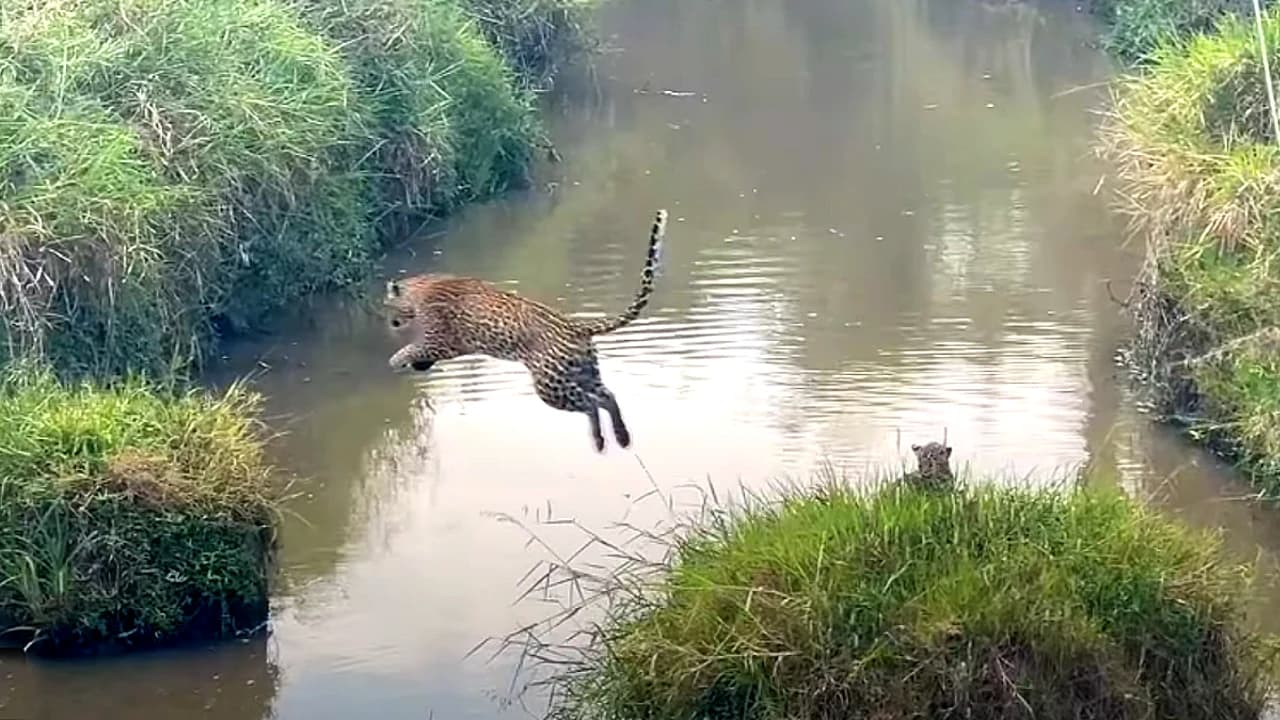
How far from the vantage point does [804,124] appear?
18.0 metres

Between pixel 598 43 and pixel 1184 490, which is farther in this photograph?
pixel 598 43

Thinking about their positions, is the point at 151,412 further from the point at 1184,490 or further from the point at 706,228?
the point at 706,228

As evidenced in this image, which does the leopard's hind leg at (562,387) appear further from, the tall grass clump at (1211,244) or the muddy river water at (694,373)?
the tall grass clump at (1211,244)

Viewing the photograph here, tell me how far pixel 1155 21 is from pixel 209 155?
→ 36.7 feet

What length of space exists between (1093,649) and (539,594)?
280cm

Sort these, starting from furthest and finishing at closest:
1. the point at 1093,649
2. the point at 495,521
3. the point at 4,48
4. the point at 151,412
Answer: the point at 4,48 < the point at 495,521 < the point at 151,412 < the point at 1093,649

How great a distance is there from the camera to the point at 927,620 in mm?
5816

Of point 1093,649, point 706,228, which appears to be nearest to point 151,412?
point 1093,649

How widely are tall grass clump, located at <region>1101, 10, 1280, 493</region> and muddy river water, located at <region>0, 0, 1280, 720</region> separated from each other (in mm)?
272

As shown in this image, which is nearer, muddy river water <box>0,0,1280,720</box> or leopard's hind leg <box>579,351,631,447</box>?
leopard's hind leg <box>579,351,631,447</box>

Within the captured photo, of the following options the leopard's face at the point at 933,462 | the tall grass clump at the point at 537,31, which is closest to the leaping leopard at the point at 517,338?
the leopard's face at the point at 933,462

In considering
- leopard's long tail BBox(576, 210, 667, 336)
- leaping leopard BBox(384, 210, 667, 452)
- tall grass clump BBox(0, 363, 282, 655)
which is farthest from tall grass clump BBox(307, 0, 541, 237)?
leopard's long tail BBox(576, 210, 667, 336)

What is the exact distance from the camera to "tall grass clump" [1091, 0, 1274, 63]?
693 inches

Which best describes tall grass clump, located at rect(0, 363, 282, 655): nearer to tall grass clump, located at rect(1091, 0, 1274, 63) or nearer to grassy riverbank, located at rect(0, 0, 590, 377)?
grassy riverbank, located at rect(0, 0, 590, 377)
